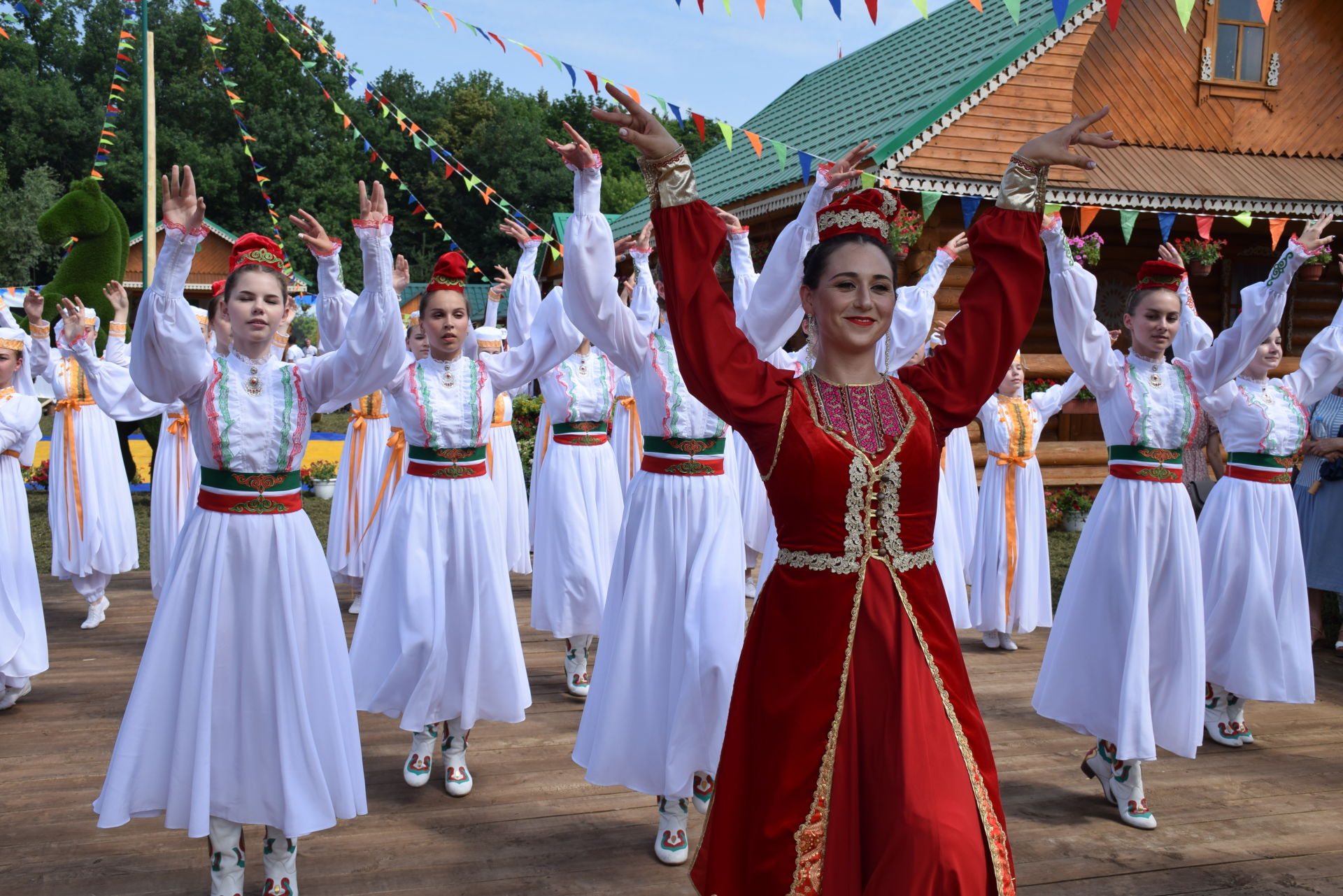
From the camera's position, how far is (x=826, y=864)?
2.36 meters

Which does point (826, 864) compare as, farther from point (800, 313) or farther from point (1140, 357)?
point (1140, 357)

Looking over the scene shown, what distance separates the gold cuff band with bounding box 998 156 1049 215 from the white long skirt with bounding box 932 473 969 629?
4.07m

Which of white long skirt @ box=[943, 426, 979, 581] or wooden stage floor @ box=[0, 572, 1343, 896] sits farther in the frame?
white long skirt @ box=[943, 426, 979, 581]

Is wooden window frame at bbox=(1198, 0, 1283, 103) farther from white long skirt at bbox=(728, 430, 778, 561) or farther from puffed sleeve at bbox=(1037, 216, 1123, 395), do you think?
puffed sleeve at bbox=(1037, 216, 1123, 395)

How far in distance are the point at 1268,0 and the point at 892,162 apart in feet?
24.9

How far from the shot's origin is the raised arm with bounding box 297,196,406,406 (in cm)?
362

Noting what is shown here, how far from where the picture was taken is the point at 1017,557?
23.3ft

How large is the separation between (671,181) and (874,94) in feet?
43.1

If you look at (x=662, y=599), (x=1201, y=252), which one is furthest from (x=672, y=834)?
(x=1201, y=252)

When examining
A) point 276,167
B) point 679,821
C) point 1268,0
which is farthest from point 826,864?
point 276,167

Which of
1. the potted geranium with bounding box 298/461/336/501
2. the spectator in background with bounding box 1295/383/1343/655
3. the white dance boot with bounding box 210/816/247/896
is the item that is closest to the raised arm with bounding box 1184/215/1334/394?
the spectator in background with bounding box 1295/383/1343/655

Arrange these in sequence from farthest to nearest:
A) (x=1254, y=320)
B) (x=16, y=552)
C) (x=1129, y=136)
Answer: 1. (x=1129, y=136)
2. (x=16, y=552)
3. (x=1254, y=320)

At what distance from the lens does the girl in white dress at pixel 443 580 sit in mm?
4566

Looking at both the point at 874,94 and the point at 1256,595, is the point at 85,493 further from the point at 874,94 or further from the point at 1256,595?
the point at 874,94
